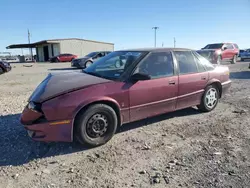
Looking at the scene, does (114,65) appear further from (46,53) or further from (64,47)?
(46,53)

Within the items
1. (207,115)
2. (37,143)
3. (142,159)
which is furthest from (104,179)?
(207,115)

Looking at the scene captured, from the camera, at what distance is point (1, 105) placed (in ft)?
18.7

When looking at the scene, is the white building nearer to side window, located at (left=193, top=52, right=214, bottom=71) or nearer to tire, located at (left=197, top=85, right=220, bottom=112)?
side window, located at (left=193, top=52, right=214, bottom=71)

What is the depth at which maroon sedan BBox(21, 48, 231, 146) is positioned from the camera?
3.05 metres

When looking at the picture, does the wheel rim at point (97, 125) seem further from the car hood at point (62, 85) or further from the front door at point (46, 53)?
the front door at point (46, 53)

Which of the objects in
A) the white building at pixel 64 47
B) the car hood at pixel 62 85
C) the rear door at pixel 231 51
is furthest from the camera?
the white building at pixel 64 47

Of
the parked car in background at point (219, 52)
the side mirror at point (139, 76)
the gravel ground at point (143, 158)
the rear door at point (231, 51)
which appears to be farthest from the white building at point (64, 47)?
the side mirror at point (139, 76)

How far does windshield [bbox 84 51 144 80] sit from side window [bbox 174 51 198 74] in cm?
97

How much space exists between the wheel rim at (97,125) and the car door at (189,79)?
1786 mm

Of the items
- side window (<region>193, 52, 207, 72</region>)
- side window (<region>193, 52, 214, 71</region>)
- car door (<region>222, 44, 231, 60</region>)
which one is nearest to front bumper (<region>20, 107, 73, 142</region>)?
side window (<region>193, 52, 207, 72</region>)

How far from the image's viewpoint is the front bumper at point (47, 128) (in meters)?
2.99

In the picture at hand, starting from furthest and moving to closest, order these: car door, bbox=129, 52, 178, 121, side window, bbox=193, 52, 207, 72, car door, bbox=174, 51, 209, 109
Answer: side window, bbox=193, 52, 207, 72
car door, bbox=174, 51, 209, 109
car door, bbox=129, 52, 178, 121

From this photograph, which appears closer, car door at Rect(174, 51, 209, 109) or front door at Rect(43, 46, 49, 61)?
car door at Rect(174, 51, 209, 109)

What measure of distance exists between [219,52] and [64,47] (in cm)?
2854
